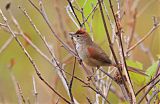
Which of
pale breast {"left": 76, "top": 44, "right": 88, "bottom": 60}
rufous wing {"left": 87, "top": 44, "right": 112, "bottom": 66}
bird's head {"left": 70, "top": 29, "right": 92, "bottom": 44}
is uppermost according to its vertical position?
bird's head {"left": 70, "top": 29, "right": 92, "bottom": 44}

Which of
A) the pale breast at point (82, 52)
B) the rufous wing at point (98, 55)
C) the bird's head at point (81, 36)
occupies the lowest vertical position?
the rufous wing at point (98, 55)

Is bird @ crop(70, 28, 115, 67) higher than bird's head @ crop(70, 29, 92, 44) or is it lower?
lower

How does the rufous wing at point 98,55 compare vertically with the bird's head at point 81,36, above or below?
below

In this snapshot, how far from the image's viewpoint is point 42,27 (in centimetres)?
634

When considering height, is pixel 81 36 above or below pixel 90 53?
above

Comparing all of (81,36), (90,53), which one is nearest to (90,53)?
(90,53)

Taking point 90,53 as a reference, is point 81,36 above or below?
above

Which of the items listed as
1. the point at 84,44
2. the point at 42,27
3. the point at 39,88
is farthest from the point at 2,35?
the point at 84,44

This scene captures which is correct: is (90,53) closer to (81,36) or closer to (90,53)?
(90,53)

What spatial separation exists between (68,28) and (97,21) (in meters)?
1.14

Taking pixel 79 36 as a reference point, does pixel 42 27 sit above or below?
above

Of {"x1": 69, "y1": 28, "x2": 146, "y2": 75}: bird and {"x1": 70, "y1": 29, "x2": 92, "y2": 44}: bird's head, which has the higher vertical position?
{"x1": 70, "y1": 29, "x2": 92, "y2": 44}: bird's head

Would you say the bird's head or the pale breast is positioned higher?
the bird's head

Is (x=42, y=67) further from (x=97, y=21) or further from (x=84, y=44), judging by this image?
(x=84, y=44)
